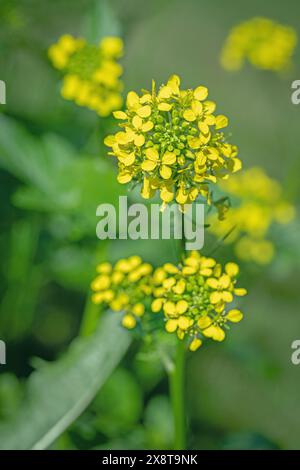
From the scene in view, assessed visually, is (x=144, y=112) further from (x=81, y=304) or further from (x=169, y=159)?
(x=81, y=304)

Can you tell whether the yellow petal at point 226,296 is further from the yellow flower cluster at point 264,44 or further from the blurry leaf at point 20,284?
the yellow flower cluster at point 264,44

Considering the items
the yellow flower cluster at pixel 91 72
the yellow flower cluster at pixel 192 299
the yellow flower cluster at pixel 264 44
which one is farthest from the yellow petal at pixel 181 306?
the yellow flower cluster at pixel 264 44

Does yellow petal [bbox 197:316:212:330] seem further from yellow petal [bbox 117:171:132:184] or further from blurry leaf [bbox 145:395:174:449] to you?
blurry leaf [bbox 145:395:174:449]

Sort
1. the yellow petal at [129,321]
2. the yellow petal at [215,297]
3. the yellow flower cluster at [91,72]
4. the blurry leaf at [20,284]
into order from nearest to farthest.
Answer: the yellow petal at [215,297] → the yellow petal at [129,321] → the yellow flower cluster at [91,72] → the blurry leaf at [20,284]

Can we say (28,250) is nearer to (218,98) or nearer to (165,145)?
(165,145)

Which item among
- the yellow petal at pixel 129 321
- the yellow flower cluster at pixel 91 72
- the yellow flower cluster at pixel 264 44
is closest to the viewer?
the yellow petal at pixel 129 321

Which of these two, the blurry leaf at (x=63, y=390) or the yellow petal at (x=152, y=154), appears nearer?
the yellow petal at (x=152, y=154)
